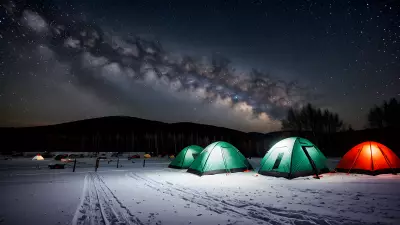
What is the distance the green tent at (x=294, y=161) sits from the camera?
1335 centimetres

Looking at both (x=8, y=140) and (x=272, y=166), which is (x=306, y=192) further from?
(x=8, y=140)

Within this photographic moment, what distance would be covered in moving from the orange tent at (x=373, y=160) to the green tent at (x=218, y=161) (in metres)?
7.50

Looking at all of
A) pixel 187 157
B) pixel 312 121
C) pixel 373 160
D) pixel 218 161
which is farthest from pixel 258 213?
pixel 312 121

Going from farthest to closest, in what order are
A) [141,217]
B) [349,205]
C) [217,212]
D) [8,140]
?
[8,140], [349,205], [217,212], [141,217]

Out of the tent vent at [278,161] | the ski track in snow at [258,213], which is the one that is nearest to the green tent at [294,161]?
the tent vent at [278,161]

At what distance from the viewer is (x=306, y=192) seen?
926 cm

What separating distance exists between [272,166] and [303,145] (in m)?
2.43

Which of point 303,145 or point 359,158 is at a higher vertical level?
point 303,145

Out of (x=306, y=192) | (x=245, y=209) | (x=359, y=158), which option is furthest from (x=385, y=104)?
(x=245, y=209)

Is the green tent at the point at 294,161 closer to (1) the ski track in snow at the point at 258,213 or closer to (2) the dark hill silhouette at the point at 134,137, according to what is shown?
(1) the ski track in snow at the point at 258,213

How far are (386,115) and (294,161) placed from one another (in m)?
67.6

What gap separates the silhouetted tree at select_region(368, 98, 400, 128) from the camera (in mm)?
58991

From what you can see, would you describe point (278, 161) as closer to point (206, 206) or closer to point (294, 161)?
point (294, 161)

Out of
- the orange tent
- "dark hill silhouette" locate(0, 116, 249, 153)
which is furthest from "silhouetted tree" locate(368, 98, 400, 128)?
the orange tent
